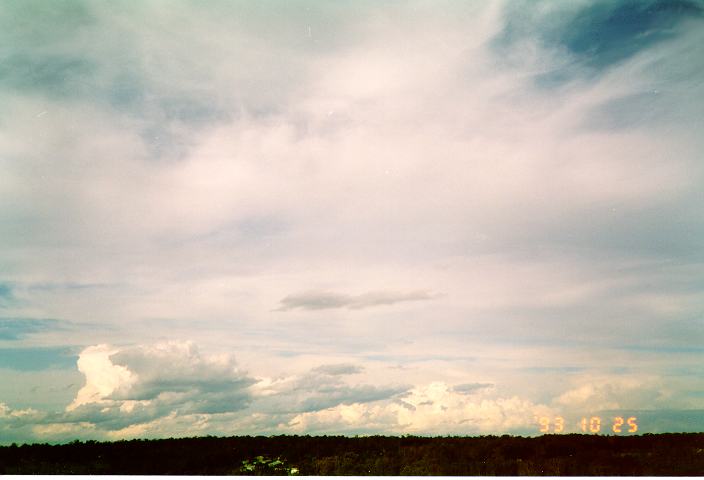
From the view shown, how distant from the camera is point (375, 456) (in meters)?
13.0

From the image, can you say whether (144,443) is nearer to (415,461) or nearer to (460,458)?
(415,461)

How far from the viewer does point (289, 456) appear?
13.2m

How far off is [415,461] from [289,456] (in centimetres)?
280

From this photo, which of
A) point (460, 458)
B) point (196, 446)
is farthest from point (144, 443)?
point (460, 458)

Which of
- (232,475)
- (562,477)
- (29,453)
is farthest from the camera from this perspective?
(29,453)

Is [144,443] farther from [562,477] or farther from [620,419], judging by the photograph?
[620,419]

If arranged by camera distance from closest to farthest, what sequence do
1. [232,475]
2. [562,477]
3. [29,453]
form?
[562,477]
[232,475]
[29,453]

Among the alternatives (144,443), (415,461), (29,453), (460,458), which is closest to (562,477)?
(460,458)

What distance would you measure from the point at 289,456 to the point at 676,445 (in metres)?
8.67

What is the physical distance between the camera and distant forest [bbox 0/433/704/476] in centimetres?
1223

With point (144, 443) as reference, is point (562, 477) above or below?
below

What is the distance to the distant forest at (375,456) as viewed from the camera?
40.1 feet

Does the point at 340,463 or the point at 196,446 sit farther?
the point at 196,446

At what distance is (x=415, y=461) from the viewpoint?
A: 12.7m
